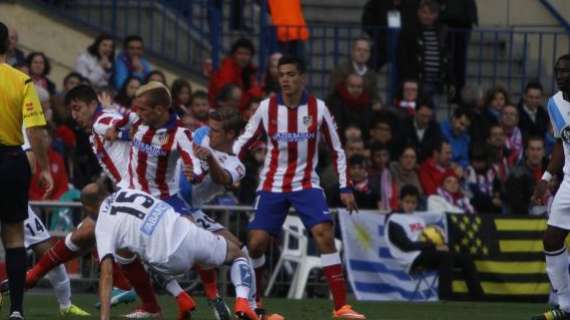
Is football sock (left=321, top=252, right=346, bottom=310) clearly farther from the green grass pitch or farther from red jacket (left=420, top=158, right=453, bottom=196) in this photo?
red jacket (left=420, top=158, right=453, bottom=196)

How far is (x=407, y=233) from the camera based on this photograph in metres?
20.0

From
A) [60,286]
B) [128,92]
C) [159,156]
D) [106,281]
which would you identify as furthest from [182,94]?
[106,281]

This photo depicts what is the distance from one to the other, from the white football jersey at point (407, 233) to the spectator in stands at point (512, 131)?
2634 millimetres

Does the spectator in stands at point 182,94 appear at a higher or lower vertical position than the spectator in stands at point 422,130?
higher

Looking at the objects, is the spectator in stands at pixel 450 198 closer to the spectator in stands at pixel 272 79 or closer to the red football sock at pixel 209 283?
the spectator in stands at pixel 272 79

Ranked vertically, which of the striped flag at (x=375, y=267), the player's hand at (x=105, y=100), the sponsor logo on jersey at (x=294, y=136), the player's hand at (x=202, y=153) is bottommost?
the striped flag at (x=375, y=267)

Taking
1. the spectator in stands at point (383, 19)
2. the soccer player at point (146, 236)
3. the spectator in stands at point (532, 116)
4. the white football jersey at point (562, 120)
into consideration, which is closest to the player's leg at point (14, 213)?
the soccer player at point (146, 236)

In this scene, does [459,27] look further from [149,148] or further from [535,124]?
[149,148]

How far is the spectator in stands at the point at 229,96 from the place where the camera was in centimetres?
2089

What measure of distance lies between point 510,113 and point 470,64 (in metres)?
2.65

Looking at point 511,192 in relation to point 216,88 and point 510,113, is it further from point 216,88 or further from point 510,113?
point 216,88

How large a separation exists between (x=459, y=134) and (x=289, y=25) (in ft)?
9.30

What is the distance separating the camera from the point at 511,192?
21.3m

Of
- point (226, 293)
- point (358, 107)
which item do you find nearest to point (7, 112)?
point (226, 293)
